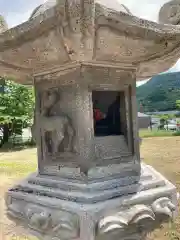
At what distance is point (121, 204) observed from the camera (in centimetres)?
152

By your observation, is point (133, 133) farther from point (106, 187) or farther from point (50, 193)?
point (50, 193)

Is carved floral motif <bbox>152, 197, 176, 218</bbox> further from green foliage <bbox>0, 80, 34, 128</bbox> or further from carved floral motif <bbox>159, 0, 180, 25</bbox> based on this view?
green foliage <bbox>0, 80, 34, 128</bbox>

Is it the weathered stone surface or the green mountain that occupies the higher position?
the green mountain

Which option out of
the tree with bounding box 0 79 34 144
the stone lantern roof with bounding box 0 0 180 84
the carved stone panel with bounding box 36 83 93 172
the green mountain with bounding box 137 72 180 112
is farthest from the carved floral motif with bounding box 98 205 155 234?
the green mountain with bounding box 137 72 180 112

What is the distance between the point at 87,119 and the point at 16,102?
39.3 ft

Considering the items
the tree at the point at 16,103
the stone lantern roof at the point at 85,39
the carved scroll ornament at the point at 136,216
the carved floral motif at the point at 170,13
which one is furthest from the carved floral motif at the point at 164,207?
the tree at the point at 16,103

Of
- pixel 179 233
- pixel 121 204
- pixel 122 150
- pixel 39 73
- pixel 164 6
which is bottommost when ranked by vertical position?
pixel 179 233

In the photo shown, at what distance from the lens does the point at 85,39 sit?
1.38 m

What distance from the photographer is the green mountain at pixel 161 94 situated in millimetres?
39906

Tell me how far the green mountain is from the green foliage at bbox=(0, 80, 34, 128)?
26.4 m

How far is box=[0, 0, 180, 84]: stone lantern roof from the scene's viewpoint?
1.34 meters

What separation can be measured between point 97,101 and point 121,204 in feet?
2.09

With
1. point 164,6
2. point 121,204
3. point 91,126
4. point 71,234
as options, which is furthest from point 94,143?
point 164,6

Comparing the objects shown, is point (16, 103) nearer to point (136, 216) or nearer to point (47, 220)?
point (47, 220)
